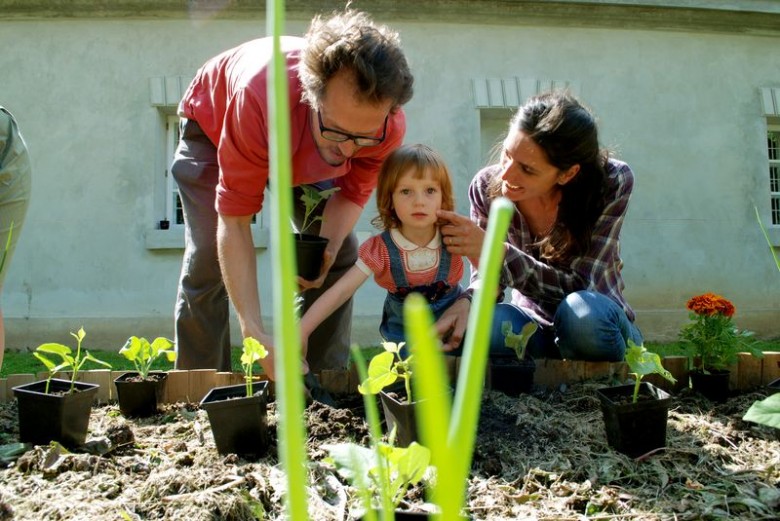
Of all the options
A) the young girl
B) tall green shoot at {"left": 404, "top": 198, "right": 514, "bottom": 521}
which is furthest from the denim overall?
tall green shoot at {"left": 404, "top": 198, "right": 514, "bottom": 521}

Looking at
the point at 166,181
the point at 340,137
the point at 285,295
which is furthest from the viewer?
the point at 166,181

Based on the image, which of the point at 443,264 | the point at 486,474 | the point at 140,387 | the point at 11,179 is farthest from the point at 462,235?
Answer: the point at 11,179

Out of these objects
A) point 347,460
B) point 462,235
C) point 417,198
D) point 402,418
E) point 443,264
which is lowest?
point 402,418

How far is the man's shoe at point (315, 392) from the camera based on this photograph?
Answer: 73.9 inches

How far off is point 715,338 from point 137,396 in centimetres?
185

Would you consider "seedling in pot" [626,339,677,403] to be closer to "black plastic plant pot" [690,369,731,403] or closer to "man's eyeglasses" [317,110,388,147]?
"black plastic plant pot" [690,369,731,403]

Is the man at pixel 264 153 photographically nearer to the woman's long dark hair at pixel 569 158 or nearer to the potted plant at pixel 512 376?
the woman's long dark hair at pixel 569 158

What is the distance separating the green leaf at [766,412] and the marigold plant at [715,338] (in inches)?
38.8

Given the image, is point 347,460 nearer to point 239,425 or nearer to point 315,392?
point 239,425

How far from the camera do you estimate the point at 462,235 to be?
2.26 meters

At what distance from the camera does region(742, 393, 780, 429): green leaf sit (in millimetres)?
1036

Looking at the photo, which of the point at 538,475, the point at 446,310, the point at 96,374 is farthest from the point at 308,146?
the point at 538,475

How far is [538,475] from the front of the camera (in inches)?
53.3

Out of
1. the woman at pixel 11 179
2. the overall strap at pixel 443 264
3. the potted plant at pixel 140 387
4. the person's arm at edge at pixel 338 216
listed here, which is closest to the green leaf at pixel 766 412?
the overall strap at pixel 443 264
